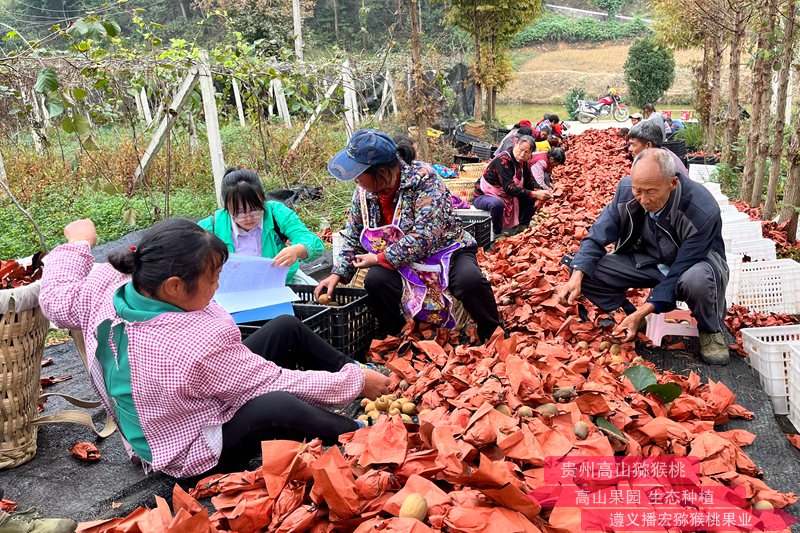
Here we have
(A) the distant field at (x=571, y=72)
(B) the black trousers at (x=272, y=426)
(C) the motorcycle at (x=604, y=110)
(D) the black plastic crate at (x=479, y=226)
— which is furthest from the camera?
(A) the distant field at (x=571, y=72)

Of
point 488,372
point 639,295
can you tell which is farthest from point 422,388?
point 639,295

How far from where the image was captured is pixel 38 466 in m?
2.46

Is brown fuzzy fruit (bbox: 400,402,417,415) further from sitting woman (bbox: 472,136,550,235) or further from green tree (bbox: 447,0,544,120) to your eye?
green tree (bbox: 447,0,544,120)

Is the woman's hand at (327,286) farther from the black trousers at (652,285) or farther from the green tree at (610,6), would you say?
the green tree at (610,6)

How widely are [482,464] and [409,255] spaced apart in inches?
68.1

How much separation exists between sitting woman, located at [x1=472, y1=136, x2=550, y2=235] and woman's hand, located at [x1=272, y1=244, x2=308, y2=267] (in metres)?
3.19

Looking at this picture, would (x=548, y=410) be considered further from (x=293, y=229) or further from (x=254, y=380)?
(x=293, y=229)

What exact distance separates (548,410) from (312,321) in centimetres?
124

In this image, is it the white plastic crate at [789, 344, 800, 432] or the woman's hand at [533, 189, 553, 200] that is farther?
the woman's hand at [533, 189, 553, 200]

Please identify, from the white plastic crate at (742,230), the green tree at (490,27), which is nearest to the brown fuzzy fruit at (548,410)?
the white plastic crate at (742,230)

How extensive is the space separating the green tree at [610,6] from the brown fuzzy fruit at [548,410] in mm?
46000

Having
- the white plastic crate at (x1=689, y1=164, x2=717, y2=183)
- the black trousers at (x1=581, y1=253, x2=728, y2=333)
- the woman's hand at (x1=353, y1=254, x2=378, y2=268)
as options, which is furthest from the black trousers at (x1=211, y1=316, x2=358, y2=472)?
the white plastic crate at (x1=689, y1=164, x2=717, y2=183)

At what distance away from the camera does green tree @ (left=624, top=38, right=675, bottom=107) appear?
75.4ft

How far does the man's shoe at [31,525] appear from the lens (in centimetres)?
163
